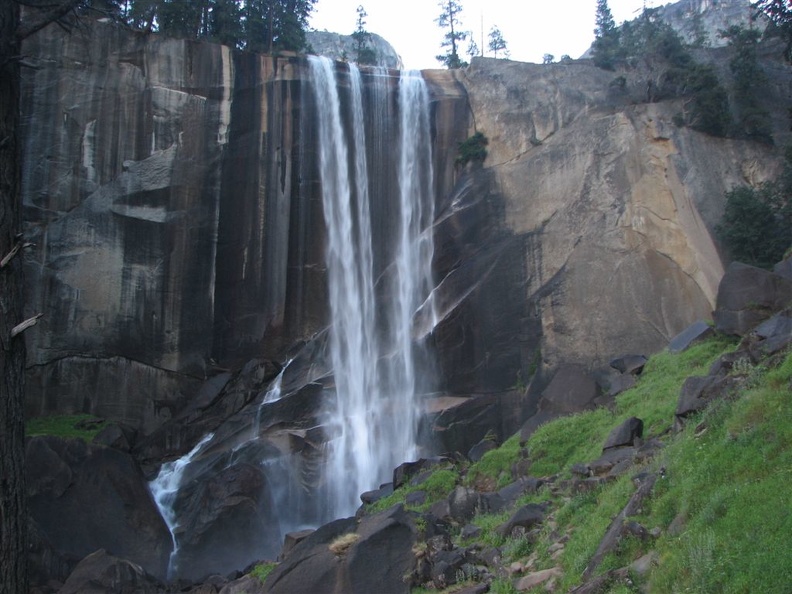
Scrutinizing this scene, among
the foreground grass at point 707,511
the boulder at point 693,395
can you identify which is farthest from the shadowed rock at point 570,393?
the boulder at point 693,395

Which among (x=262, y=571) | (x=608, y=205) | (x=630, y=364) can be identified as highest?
(x=608, y=205)

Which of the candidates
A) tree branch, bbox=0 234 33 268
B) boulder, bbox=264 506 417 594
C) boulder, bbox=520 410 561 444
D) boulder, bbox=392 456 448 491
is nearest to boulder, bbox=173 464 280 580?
boulder, bbox=392 456 448 491

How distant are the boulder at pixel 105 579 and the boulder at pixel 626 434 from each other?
1028cm

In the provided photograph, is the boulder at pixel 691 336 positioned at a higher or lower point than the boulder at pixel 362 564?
higher

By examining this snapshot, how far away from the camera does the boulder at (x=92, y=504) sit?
73.5 feet

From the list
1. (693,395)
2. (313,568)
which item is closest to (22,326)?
(313,568)

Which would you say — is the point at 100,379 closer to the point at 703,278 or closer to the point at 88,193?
the point at 88,193

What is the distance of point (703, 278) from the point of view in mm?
24969

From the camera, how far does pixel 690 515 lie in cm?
894

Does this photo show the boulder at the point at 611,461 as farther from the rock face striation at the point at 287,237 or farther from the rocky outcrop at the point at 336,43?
the rocky outcrop at the point at 336,43

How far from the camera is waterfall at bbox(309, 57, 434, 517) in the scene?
2550 centimetres

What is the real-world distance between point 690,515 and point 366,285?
71.0 ft

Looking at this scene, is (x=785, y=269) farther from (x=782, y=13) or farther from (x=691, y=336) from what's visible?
(x=782, y=13)

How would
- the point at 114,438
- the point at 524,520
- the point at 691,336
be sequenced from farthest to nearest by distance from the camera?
the point at 114,438
the point at 691,336
the point at 524,520
